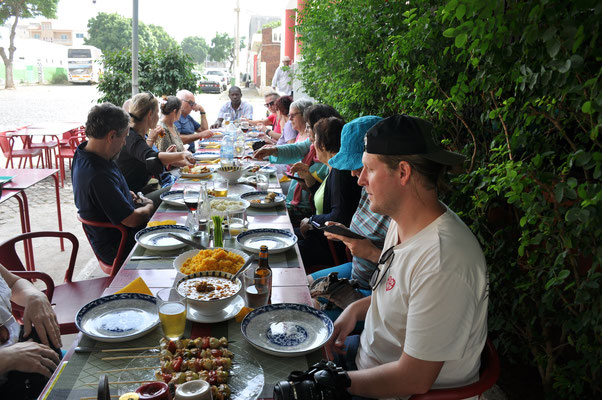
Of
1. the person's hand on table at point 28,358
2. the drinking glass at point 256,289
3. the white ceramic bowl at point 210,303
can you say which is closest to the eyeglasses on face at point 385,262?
the drinking glass at point 256,289

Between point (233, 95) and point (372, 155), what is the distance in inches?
316

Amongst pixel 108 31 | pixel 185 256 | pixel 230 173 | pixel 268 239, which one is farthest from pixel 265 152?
pixel 108 31

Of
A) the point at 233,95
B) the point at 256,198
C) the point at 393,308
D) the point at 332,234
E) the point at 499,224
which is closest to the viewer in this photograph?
the point at 393,308

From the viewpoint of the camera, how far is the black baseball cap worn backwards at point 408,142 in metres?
1.69

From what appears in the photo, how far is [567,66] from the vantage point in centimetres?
154

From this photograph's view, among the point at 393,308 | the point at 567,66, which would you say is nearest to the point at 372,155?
the point at 393,308

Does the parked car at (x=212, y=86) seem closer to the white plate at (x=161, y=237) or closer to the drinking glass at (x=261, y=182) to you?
the drinking glass at (x=261, y=182)

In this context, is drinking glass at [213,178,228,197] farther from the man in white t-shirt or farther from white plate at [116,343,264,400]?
white plate at [116,343,264,400]

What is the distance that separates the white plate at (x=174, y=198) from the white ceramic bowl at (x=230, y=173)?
0.60 meters

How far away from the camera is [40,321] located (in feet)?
7.07

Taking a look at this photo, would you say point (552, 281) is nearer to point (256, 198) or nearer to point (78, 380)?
point (78, 380)

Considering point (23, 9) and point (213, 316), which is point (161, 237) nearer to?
point (213, 316)

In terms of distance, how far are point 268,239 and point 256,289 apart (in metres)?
0.89

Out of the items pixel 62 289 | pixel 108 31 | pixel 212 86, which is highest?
pixel 108 31
